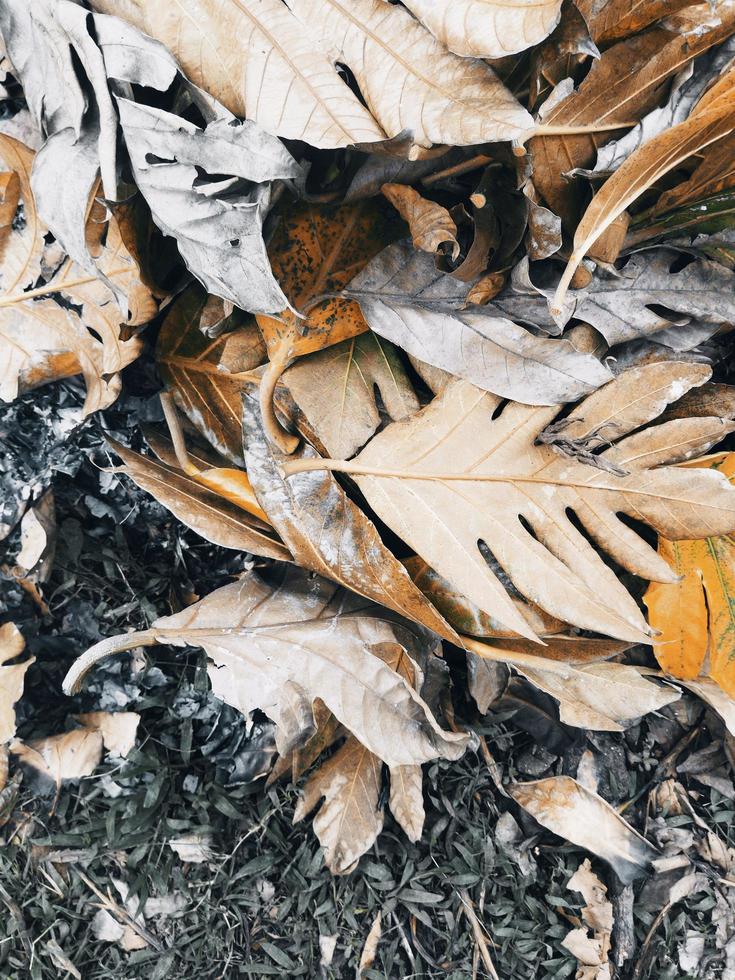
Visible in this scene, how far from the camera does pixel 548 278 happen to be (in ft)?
2.84

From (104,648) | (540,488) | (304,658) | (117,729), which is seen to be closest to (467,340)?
(540,488)

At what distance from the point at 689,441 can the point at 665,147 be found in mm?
318

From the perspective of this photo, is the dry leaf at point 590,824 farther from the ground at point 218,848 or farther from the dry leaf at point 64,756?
the dry leaf at point 64,756

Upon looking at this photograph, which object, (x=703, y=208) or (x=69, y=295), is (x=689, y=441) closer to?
(x=703, y=208)

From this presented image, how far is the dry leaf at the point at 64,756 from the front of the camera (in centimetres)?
106

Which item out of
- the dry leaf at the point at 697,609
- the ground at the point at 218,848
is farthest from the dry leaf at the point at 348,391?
the dry leaf at the point at 697,609

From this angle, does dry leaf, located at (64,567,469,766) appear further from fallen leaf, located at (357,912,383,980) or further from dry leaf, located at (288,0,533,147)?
dry leaf, located at (288,0,533,147)

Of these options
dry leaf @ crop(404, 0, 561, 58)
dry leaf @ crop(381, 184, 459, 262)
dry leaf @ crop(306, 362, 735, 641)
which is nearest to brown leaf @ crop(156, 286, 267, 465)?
dry leaf @ crop(306, 362, 735, 641)

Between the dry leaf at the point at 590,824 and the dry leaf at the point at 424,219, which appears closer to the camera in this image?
the dry leaf at the point at 424,219

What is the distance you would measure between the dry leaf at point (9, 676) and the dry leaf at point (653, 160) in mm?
830

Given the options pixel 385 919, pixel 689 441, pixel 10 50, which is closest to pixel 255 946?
pixel 385 919

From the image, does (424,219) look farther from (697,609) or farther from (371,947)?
(371,947)

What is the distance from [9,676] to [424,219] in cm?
81

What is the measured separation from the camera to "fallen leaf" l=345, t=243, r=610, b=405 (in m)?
0.84
